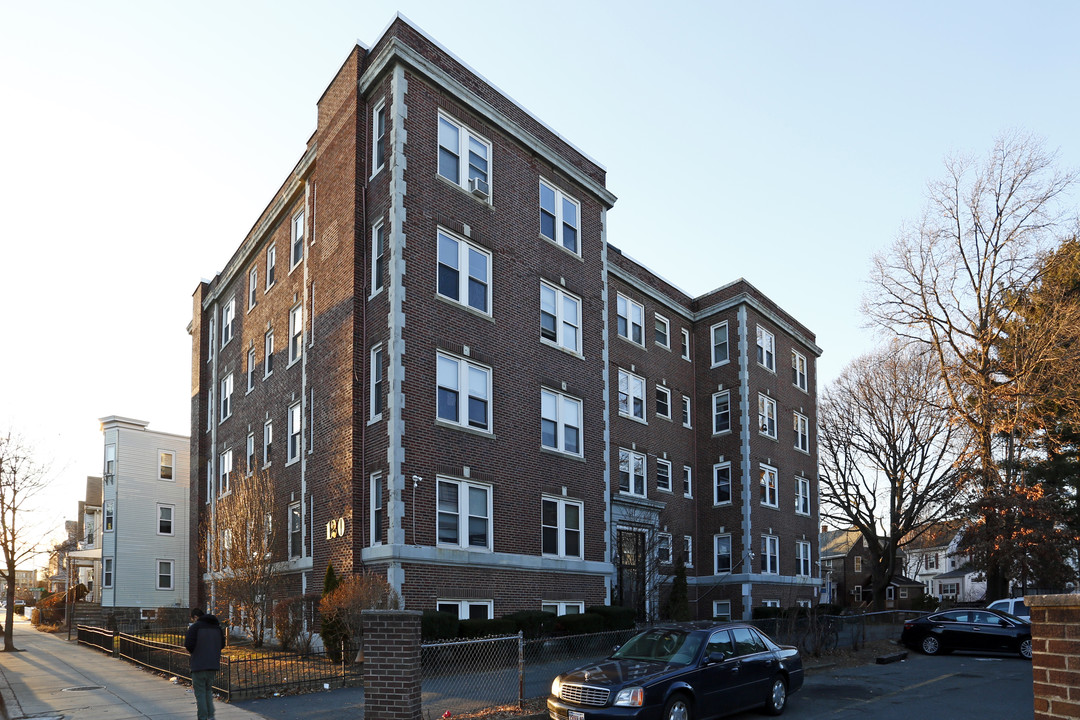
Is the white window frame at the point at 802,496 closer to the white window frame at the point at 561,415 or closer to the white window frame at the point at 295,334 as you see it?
the white window frame at the point at 561,415

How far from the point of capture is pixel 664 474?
33.9 meters

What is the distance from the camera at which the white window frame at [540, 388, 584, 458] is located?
24.2 m

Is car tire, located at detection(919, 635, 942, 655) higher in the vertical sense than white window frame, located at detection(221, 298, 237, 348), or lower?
lower

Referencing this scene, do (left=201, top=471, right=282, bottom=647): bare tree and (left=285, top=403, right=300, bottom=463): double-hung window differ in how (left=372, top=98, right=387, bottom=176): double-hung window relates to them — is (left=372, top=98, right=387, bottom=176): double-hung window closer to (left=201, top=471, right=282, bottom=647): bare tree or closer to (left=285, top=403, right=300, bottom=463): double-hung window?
(left=285, top=403, right=300, bottom=463): double-hung window

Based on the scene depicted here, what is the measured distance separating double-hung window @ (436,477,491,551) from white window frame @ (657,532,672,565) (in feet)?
30.5

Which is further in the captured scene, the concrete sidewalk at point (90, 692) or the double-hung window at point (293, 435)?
the double-hung window at point (293, 435)

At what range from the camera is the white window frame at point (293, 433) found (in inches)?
1016

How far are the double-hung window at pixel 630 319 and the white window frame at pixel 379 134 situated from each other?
12.7 m

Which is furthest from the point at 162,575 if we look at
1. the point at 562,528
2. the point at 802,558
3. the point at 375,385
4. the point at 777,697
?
the point at 777,697

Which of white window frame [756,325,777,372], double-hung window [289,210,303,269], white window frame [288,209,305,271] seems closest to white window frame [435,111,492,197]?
white window frame [288,209,305,271]

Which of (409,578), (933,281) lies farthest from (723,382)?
(409,578)

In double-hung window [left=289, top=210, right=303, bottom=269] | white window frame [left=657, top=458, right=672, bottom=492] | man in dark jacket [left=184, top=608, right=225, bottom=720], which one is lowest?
man in dark jacket [left=184, top=608, right=225, bottom=720]

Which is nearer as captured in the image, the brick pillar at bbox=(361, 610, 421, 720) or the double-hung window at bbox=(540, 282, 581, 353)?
the brick pillar at bbox=(361, 610, 421, 720)

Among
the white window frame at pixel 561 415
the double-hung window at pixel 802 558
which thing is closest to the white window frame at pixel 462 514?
the white window frame at pixel 561 415
